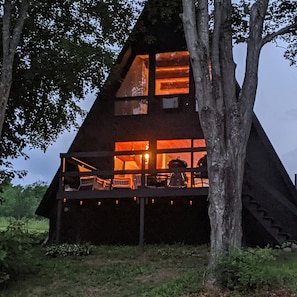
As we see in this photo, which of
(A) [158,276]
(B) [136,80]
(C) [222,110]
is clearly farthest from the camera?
(B) [136,80]

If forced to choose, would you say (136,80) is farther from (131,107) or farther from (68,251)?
(68,251)

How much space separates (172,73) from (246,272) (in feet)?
26.0

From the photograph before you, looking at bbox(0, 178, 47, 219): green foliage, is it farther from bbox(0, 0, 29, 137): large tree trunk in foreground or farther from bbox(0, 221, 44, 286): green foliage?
bbox(0, 221, 44, 286): green foliage

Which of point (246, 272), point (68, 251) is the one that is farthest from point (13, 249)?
point (246, 272)

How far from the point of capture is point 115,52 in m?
12.6

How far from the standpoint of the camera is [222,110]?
8.13 metres

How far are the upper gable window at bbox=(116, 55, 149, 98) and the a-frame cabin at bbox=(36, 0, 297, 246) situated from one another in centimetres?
3

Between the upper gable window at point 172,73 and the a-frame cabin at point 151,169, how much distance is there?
0.09 ft

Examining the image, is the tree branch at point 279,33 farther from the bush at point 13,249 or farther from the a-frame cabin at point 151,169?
the bush at point 13,249

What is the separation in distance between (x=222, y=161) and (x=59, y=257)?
4.95 m

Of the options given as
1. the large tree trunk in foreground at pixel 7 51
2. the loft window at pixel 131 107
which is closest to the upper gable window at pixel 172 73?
the loft window at pixel 131 107

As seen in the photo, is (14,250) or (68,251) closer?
(14,250)

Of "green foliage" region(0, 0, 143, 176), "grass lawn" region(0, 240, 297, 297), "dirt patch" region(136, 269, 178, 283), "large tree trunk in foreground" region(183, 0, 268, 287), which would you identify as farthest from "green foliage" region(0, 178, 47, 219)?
"large tree trunk in foreground" region(183, 0, 268, 287)

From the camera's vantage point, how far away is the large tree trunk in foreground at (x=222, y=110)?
7.58 m
